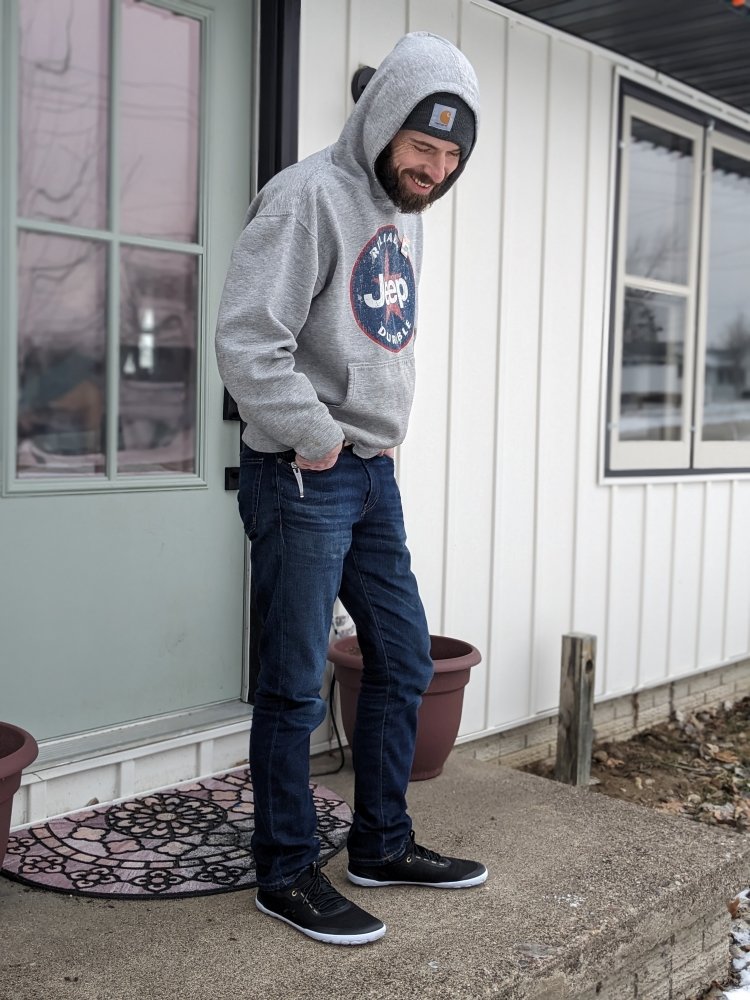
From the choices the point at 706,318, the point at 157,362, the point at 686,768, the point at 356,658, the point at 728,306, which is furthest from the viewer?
the point at 728,306

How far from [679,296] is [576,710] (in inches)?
76.8

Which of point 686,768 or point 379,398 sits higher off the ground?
point 379,398

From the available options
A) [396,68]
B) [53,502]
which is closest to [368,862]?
[53,502]

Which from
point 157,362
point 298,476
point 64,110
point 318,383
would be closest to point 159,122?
point 64,110

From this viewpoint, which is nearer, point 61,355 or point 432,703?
point 61,355

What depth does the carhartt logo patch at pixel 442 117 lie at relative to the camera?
2096 millimetres

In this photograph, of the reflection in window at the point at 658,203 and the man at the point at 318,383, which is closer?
the man at the point at 318,383

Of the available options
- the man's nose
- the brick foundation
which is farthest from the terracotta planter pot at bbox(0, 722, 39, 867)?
the brick foundation

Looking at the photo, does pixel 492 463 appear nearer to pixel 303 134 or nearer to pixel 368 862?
pixel 303 134

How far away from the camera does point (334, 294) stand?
2.12 m

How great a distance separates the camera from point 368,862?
93.1 inches

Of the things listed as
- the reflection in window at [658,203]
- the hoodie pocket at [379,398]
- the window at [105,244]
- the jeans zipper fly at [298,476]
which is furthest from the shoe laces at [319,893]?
the reflection in window at [658,203]

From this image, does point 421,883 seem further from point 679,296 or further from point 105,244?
point 679,296

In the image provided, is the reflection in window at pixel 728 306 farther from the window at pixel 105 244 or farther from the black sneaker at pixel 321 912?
the black sneaker at pixel 321 912
